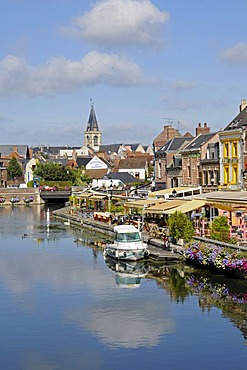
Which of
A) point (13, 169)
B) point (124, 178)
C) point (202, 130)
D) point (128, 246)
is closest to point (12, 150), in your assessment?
point (13, 169)

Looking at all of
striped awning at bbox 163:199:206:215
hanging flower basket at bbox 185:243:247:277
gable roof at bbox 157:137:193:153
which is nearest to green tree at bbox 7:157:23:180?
gable roof at bbox 157:137:193:153

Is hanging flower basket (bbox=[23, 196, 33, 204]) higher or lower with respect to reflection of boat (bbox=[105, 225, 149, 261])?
higher

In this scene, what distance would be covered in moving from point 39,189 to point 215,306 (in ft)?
325

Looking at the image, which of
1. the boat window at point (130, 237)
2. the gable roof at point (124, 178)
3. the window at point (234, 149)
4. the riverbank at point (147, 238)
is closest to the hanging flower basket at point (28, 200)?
the gable roof at point (124, 178)

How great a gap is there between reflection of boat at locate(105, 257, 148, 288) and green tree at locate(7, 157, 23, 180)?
402 ft

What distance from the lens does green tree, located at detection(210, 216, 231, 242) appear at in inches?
1533

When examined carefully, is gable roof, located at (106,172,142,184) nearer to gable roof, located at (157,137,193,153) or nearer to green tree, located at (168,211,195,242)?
gable roof, located at (157,137,193,153)

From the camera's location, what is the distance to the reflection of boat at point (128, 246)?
136 ft

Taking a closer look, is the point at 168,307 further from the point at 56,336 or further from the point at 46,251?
the point at 46,251

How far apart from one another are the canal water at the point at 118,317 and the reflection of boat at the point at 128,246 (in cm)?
79

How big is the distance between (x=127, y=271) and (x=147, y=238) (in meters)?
9.26

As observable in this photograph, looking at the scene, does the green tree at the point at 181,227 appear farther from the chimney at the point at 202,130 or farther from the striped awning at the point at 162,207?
the chimney at the point at 202,130

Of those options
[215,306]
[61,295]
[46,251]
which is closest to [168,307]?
[215,306]

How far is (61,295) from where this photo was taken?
32.2 meters
